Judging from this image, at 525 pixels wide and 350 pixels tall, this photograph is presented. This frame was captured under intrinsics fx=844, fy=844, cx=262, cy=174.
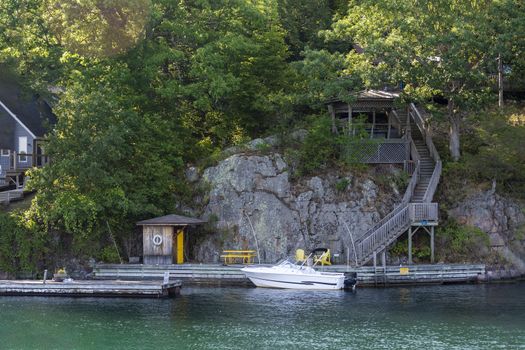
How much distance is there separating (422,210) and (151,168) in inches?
606

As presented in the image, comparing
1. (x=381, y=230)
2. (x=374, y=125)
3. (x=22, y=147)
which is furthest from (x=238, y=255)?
(x=22, y=147)

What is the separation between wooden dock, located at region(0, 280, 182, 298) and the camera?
1603 inches

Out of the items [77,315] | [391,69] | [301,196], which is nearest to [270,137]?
[301,196]

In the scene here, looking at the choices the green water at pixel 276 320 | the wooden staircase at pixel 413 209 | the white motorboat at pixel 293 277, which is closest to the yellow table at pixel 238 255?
the white motorboat at pixel 293 277

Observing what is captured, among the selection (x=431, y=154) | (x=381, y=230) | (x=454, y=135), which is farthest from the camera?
(x=454, y=135)

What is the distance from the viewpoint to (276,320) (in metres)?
34.0

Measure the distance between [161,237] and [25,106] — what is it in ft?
66.1

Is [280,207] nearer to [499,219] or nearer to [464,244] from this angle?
[464,244]

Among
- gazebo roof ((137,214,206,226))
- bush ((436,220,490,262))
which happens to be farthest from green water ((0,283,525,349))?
gazebo roof ((137,214,206,226))

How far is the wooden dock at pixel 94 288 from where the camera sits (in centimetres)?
4072

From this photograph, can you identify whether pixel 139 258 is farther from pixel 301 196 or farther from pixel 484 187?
pixel 484 187

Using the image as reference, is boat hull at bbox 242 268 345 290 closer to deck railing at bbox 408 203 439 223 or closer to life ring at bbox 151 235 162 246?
life ring at bbox 151 235 162 246

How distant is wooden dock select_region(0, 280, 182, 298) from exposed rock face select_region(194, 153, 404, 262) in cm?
664

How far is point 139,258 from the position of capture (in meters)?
47.4
